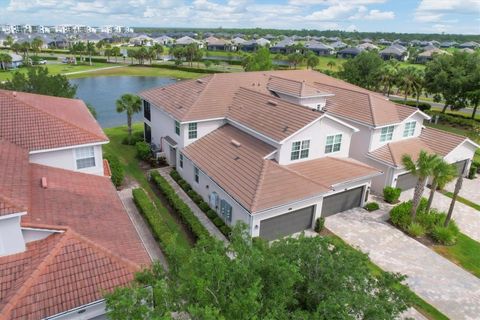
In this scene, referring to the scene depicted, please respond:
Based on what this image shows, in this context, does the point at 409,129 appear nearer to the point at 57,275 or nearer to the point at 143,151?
the point at 143,151

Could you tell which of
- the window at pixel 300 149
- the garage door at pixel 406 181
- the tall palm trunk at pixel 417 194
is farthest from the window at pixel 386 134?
the window at pixel 300 149

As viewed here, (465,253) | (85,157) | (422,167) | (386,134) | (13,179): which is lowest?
(465,253)

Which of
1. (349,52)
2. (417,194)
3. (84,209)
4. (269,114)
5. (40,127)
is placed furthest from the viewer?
(349,52)

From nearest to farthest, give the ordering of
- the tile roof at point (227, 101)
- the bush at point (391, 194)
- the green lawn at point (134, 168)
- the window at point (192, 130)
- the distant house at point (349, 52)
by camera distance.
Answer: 1. the green lawn at point (134, 168)
2. the bush at point (391, 194)
3. the window at point (192, 130)
4. the tile roof at point (227, 101)
5. the distant house at point (349, 52)

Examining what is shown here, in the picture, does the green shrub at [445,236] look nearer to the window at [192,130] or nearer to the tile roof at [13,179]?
the window at [192,130]

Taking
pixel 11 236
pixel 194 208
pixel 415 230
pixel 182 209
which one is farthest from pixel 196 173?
pixel 415 230

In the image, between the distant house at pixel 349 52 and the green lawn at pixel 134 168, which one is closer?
the green lawn at pixel 134 168

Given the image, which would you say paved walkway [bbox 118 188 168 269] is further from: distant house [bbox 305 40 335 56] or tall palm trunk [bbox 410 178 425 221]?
distant house [bbox 305 40 335 56]

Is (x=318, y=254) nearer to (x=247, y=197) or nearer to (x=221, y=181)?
(x=247, y=197)
